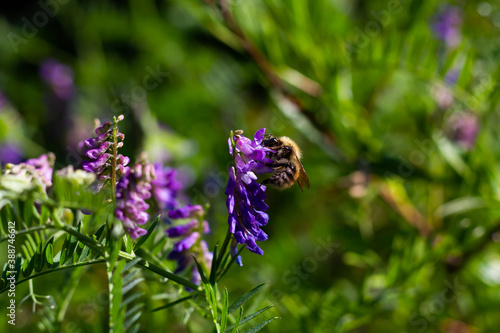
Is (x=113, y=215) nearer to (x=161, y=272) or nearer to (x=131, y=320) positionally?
(x=161, y=272)

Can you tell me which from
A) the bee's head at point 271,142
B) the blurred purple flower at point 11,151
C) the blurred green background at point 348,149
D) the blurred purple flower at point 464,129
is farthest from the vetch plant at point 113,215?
the blurred purple flower at point 11,151

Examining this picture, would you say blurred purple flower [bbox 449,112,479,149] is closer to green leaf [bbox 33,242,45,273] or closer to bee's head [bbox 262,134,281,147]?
bee's head [bbox 262,134,281,147]

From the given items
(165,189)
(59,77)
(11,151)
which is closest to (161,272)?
(165,189)

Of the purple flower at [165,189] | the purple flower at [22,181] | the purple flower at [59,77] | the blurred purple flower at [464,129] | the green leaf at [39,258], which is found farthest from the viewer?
the purple flower at [59,77]

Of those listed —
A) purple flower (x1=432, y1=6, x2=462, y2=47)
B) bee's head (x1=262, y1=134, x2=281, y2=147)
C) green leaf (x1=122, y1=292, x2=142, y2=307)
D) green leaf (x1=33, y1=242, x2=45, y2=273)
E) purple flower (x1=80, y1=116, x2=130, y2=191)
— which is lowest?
purple flower (x1=432, y1=6, x2=462, y2=47)

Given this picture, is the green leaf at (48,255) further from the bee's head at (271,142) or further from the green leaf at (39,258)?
the bee's head at (271,142)

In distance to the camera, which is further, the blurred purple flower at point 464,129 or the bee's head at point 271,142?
the blurred purple flower at point 464,129

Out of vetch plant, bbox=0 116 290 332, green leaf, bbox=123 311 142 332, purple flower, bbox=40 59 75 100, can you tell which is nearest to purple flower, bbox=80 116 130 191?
vetch plant, bbox=0 116 290 332
